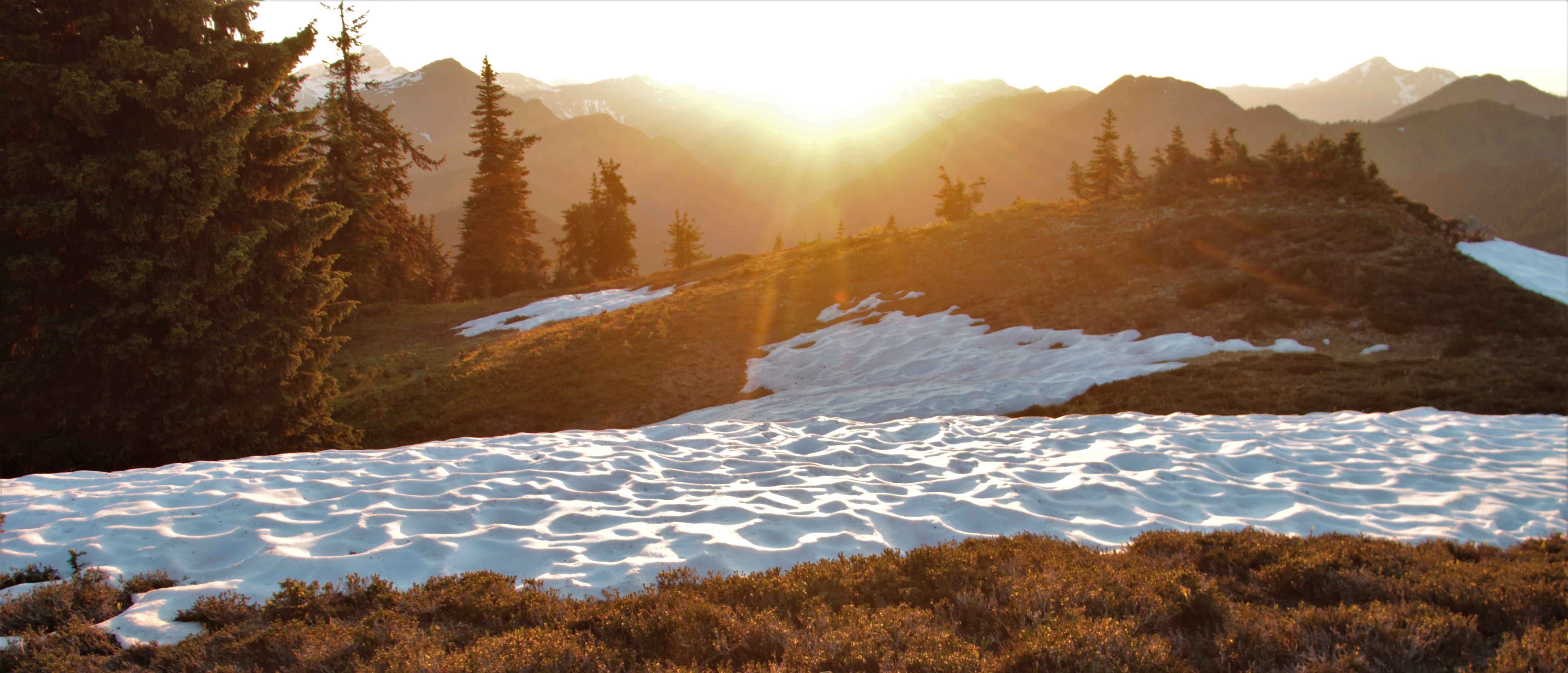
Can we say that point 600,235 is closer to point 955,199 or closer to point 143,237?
point 955,199

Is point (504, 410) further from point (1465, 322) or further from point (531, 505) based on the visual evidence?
point (1465, 322)

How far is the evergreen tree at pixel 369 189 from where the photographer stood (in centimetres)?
2600

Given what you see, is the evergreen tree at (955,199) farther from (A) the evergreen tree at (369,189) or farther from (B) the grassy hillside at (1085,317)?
(A) the evergreen tree at (369,189)

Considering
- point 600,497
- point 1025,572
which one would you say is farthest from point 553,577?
point 1025,572

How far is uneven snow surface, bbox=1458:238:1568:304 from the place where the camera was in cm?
1488

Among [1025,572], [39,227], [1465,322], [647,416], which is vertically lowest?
[647,416]

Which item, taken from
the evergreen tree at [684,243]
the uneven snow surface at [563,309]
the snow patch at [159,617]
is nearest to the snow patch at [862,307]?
the uneven snow surface at [563,309]

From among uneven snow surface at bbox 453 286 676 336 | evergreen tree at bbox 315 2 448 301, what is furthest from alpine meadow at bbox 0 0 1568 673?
evergreen tree at bbox 315 2 448 301

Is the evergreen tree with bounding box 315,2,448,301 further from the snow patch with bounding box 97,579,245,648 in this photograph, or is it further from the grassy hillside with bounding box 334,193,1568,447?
the snow patch with bounding box 97,579,245,648

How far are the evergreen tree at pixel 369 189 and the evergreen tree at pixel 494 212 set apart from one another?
289 centimetres

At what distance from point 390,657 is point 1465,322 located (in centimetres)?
1974

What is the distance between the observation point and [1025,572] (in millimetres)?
4285

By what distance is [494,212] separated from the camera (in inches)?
1550

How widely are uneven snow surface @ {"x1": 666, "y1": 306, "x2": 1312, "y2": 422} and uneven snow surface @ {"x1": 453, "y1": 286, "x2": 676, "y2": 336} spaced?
9.73m
